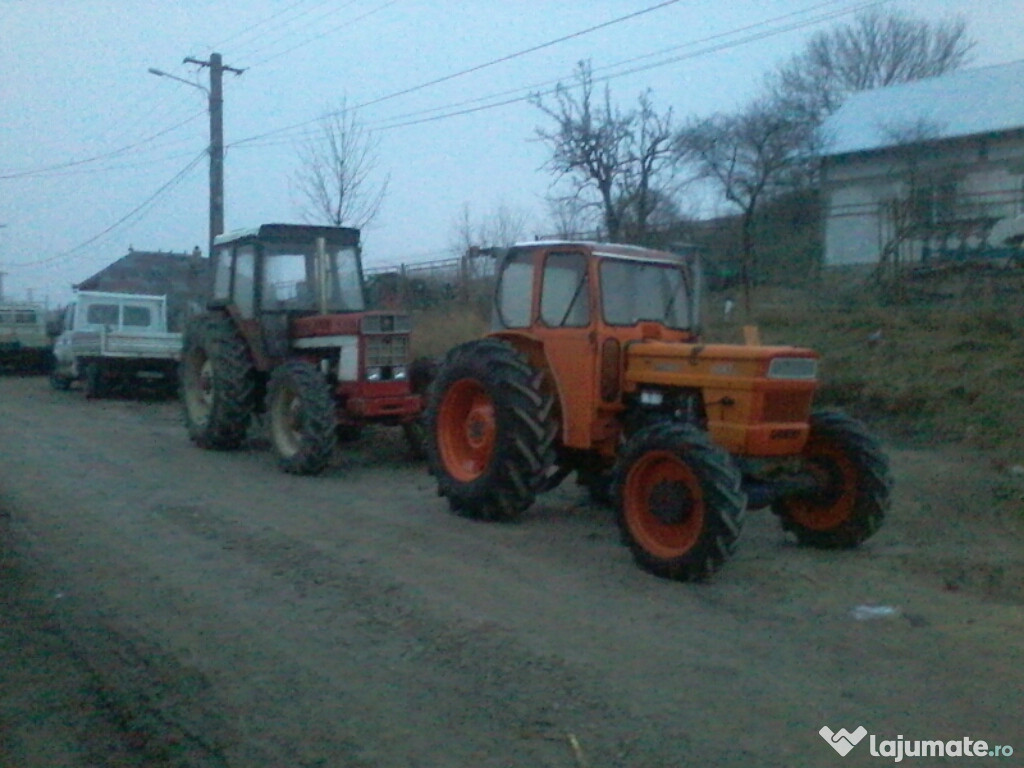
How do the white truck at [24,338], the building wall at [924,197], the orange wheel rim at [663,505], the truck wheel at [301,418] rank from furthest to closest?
the white truck at [24,338] → the building wall at [924,197] → the truck wheel at [301,418] → the orange wheel rim at [663,505]

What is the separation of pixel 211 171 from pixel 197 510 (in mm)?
14075

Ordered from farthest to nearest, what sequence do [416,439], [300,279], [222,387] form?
[300,279]
[222,387]
[416,439]

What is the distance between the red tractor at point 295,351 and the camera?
11508 millimetres

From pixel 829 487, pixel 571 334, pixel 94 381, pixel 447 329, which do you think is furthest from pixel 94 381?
pixel 829 487

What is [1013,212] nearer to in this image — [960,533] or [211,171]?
[960,533]

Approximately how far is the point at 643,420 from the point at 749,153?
22.3 metres

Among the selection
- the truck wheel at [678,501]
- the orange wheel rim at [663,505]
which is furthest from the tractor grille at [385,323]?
the orange wheel rim at [663,505]

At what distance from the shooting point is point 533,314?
880cm

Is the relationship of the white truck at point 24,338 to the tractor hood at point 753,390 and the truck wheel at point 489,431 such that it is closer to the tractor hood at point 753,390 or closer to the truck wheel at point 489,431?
the truck wheel at point 489,431

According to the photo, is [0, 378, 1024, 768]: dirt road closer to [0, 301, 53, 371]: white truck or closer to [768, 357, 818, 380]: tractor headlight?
[768, 357, 818, 380]: tractor headlight

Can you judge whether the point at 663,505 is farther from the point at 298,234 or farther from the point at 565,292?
the point at 298,234

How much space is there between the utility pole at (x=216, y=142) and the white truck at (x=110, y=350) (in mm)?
2362

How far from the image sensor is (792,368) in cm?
740

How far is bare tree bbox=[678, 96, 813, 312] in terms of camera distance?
90.0 ft
